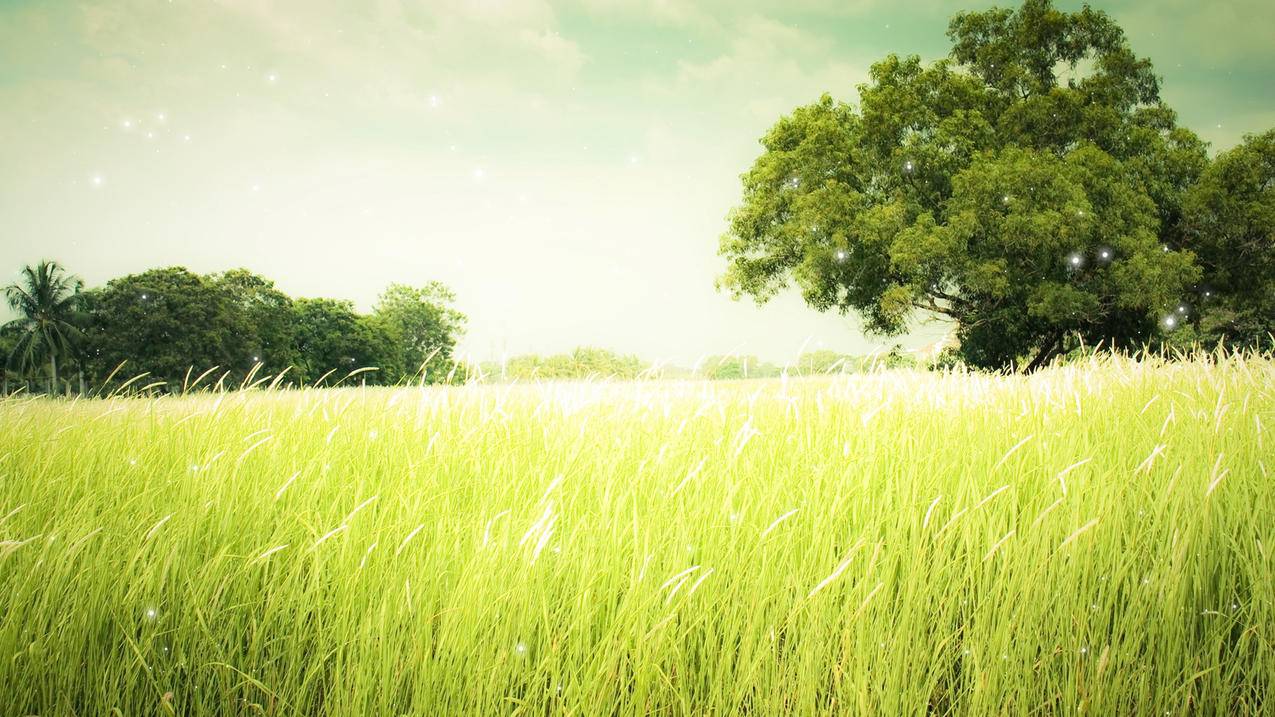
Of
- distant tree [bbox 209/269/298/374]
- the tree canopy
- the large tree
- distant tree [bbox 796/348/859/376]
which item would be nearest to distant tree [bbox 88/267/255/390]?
the tree canopy

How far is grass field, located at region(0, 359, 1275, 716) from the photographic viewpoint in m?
1.58

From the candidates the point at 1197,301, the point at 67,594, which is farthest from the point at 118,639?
the point at 1197,301

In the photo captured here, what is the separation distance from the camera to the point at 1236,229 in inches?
723

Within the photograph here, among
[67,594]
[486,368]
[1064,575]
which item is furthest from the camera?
[486,368]

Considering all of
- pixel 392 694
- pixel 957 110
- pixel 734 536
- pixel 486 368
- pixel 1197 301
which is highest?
pixel 957 110

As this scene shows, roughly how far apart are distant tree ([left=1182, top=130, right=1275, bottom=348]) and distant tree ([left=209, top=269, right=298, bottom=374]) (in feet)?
156

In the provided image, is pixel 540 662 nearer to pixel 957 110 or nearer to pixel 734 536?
pixel 734 536

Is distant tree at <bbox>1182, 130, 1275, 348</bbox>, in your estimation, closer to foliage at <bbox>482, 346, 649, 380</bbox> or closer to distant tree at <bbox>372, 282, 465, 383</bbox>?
→ foliage at <bbox>482, 346, 649, 380</bbox>

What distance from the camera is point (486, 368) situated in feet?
14.9

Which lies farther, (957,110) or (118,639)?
(957,110)

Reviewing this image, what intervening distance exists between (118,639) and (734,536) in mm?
1781

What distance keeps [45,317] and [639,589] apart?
6878 centimetres

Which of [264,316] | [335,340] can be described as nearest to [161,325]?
[264,316]

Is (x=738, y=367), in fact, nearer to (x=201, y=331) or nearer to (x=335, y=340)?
(x=201, y=331)
